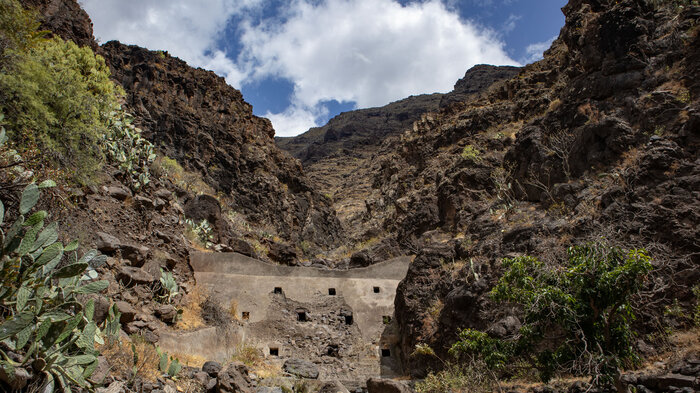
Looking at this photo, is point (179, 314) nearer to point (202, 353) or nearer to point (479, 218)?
point (202, 353)

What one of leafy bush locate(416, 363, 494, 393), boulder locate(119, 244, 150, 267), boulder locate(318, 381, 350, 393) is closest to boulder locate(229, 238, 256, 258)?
boulder locate(119, 244, 150, 267)

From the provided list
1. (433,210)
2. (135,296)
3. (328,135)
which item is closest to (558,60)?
(433,210)

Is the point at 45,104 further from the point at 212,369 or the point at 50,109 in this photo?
the point at 212,369

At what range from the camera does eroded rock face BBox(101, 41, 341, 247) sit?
108 feet

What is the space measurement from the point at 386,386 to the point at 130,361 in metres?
5.31

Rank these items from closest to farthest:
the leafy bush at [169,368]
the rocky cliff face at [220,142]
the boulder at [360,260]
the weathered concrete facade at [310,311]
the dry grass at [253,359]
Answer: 1. the leafy bush at [169,368]
2. the dry grass at [253,359]
3. the weathered concrete facade at [310,311]
4. the boulder at [360,260]
5. the rocky cliff face at [220,142]

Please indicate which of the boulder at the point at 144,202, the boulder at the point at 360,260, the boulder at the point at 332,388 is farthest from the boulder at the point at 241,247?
the boulder at the point at 332,388

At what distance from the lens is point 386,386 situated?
982 centimetres

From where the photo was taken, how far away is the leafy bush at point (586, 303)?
659cm

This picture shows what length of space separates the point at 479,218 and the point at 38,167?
46.1ft

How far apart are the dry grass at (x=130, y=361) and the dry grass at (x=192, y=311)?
9.60 ft

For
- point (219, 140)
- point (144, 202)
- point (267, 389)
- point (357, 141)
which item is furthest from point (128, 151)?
point (357, 141)

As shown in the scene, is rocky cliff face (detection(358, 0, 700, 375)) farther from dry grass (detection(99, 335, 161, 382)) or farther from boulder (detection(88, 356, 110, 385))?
boulder (detection(88, 356, 110, 385))

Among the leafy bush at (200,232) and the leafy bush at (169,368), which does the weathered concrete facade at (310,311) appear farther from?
the leafy bush at (169,368)
